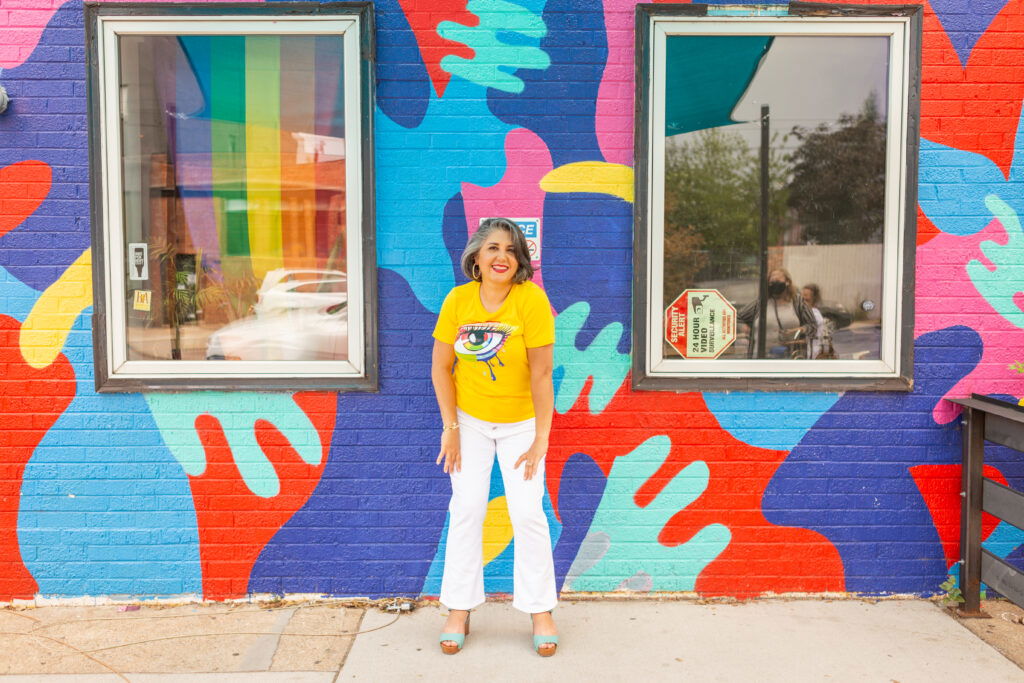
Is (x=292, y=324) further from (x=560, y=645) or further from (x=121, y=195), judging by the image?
(x=560, y=645)

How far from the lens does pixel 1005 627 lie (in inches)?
161

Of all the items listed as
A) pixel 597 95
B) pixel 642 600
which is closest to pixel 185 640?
pixel 642 600

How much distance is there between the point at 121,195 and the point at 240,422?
1.25 m

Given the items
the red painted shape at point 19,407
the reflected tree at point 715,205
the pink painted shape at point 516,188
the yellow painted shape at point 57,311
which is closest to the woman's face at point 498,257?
the pink painted shape at point 516,188

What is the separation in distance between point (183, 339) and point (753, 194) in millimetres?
2968

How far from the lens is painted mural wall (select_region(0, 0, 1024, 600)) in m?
4.23

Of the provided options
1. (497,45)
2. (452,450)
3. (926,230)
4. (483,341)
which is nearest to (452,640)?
(452,450)

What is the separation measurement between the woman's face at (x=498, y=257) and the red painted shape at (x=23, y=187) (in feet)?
7.28

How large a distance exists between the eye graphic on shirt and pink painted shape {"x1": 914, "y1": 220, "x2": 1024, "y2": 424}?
2.12 m

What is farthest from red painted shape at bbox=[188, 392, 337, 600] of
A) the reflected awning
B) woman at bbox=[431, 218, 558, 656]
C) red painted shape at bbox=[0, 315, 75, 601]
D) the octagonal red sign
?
the reflected awning

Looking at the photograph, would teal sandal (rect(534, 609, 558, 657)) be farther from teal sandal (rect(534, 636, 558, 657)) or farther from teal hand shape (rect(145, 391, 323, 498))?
teal hand shape (rect(145, 391, 323, 498))

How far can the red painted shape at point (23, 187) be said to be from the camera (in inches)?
167

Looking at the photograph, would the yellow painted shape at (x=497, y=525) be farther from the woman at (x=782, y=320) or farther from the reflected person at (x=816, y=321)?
the reflected person at (x=816, y=321)

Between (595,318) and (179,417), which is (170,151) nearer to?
(179,417)
